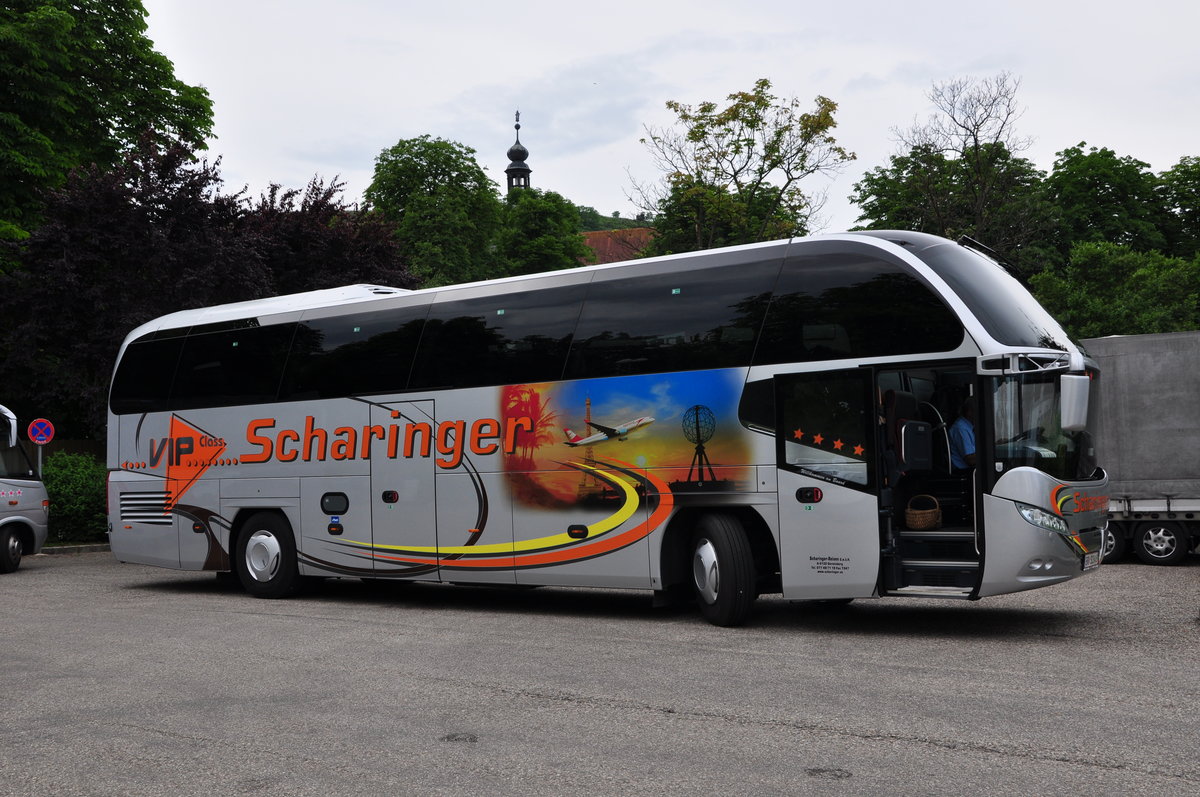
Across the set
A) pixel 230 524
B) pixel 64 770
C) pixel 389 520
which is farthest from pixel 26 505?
pixel 64 770

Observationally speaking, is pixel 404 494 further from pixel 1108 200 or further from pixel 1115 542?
pixel 1108 200

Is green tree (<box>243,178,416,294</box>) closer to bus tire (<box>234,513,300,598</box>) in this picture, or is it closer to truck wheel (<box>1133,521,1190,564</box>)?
bus tire (<box>234,513,300,598</box>)

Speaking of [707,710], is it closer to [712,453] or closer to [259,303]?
[712,453]

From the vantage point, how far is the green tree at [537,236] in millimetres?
62750

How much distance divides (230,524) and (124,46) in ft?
74.0

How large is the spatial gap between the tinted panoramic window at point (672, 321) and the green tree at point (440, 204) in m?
43.5

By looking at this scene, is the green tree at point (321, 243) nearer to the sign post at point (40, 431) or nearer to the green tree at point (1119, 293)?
the sign post at point (40, 431)

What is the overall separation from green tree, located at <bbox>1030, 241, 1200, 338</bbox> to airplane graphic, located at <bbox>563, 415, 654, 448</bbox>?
3253cm

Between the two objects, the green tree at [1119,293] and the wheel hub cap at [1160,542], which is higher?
the green tree at [1119,293]

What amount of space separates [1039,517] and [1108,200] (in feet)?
158

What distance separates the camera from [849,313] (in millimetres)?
10625

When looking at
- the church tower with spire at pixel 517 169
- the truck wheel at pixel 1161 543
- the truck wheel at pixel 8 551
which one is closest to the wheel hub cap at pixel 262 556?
the truck wheel at pixel 8 551

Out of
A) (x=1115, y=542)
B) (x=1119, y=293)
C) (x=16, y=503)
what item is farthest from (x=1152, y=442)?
(x=1119, y=293)

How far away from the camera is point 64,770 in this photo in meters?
6.05
